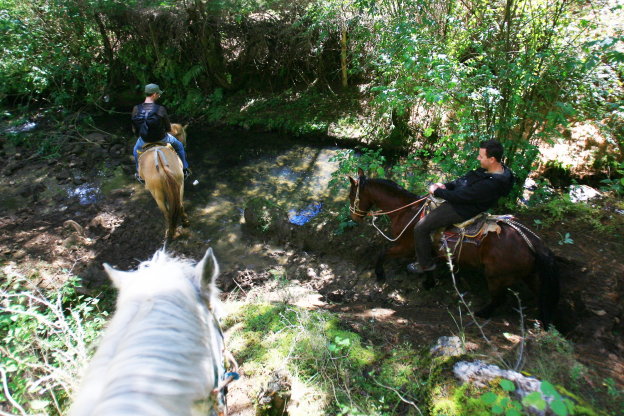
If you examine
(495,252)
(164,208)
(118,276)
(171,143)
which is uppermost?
(118,276)

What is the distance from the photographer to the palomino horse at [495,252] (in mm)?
3971

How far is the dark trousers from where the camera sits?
438cm

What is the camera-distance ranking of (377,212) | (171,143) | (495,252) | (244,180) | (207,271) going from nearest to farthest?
1. (207,271)
2. (495,252)
3. (377,212)
4. (171,143)
5. (244,180)

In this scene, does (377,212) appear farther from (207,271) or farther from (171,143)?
(171,143)

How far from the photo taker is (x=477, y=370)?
2305 millimetres

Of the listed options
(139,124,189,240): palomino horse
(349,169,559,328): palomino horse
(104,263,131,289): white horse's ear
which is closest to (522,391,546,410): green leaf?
(104,263,131,289): white horse's ear

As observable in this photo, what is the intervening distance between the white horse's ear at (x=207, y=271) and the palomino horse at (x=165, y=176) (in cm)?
456

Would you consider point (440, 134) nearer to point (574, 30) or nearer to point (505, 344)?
point (574, 30)

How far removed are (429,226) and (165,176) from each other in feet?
14.4

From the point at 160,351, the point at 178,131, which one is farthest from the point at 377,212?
the point at 178,131

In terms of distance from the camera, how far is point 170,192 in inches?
243

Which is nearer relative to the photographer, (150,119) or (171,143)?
(150,119)

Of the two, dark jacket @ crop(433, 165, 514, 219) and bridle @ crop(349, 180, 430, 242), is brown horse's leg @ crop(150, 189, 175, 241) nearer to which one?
bridle @ crop(349, 180, 430, 242)

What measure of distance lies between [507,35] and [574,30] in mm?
782
